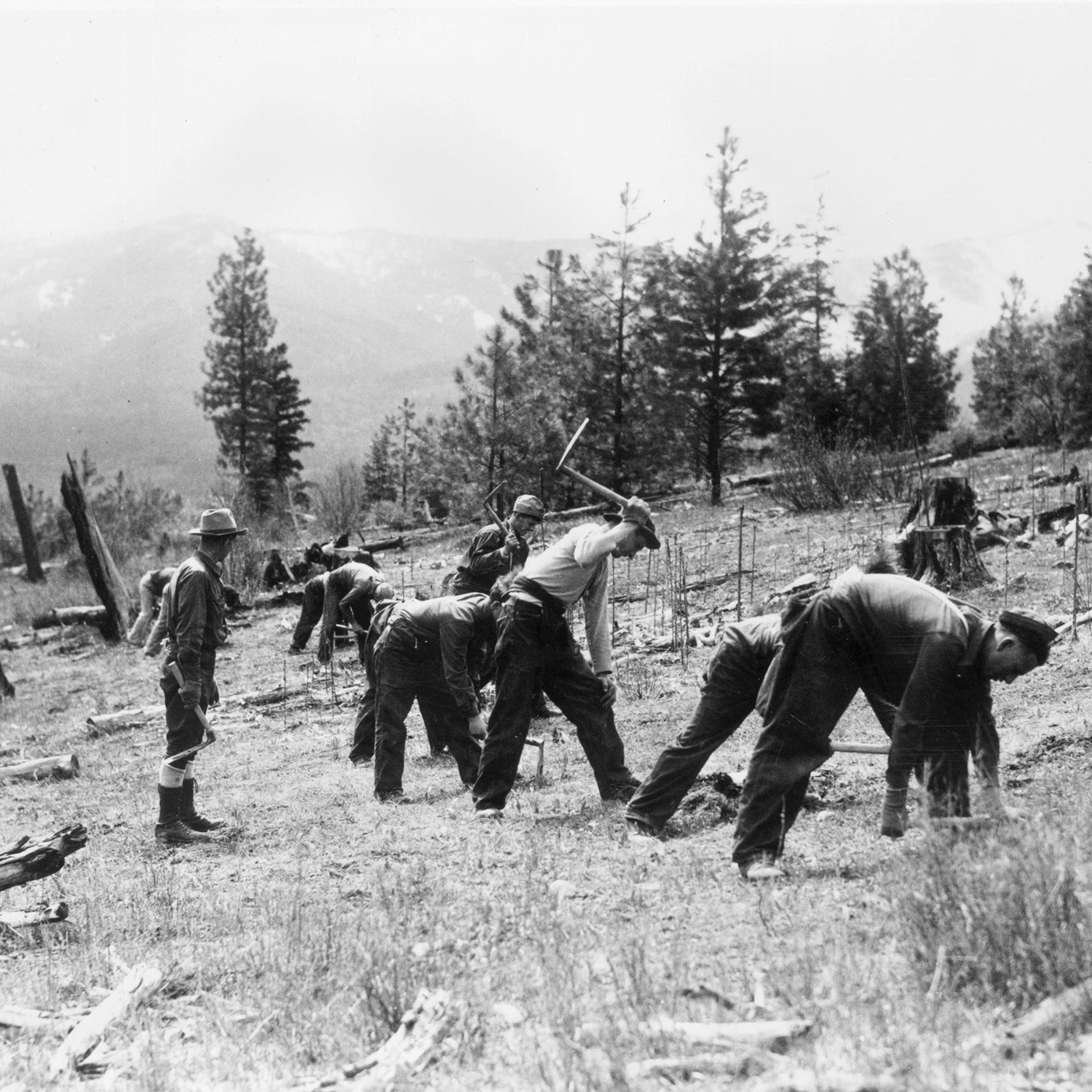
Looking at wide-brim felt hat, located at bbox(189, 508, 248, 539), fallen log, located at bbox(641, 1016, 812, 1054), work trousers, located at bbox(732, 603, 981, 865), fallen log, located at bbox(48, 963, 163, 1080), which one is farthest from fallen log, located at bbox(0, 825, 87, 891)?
fallen log, located at bbox(641, 1016, 812, 1054)

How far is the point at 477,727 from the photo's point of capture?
7633 mm

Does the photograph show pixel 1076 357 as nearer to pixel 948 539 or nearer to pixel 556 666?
pixel 948 539

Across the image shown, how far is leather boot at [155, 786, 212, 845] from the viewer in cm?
696

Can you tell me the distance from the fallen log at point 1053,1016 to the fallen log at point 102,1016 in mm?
2812

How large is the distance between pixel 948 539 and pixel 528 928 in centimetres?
802

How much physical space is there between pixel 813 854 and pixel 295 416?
4654 cm

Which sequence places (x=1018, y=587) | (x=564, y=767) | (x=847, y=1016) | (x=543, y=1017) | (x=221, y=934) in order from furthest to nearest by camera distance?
(x=1018, y=587), (x=564, y=767), (x=221, y=934), (x=543, y=1017), (x=847, y=1016)

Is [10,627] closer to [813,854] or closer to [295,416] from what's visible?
[813,854]

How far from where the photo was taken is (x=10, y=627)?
22.5 m

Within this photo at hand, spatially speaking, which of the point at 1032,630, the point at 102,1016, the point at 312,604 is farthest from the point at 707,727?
the point at 312,604

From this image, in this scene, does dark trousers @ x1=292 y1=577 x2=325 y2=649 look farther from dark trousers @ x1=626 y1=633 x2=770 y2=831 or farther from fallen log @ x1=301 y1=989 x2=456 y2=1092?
fallen log @ x1=301 y1=989 x2=456 y2=1092

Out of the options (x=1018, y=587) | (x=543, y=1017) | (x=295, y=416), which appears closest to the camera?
(x=543, y=1017)

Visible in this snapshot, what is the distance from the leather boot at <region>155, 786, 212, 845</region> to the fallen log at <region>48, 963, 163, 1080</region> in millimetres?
2576

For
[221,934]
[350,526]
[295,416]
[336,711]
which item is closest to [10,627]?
[350,526]
